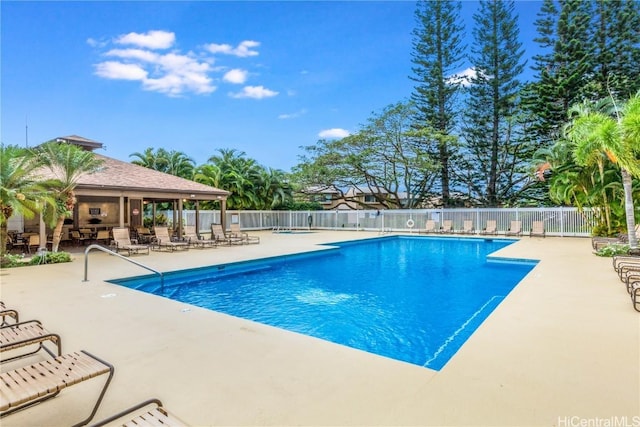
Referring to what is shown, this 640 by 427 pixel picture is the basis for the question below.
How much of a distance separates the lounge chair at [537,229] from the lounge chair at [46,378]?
18.8m

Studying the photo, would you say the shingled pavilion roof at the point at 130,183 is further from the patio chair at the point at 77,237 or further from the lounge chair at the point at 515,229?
the lounge chair at the point at 515,229

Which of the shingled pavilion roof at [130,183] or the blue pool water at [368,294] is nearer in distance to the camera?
the blue pool water at [368,294]

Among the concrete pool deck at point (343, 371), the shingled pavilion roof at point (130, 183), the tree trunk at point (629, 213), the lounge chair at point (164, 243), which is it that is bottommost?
the concrete pool deck at point (343, 371)

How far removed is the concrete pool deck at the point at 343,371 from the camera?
8.39ft

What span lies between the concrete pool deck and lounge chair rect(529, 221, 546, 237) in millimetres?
12890

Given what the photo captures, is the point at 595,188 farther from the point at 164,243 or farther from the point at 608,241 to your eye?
the point at 164,243

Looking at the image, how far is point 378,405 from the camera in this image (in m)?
2.66

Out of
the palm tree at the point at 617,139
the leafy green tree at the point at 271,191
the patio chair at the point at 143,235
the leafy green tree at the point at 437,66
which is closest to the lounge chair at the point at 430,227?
the leafy green tree at the point at 437,66

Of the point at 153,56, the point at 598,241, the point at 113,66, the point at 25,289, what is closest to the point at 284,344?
the point at 25,289

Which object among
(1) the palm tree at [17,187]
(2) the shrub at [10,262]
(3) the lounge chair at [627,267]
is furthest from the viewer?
(2) the shrub at [10,262]

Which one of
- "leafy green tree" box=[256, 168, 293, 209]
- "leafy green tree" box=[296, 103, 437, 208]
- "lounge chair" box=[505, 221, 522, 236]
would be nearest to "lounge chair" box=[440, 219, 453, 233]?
"lounge chair" box=[505, 221, 522, 236]

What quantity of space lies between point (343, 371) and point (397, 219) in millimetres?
19659

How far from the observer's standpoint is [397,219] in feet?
73.4

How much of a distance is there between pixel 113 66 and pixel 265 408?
67.4 ft
